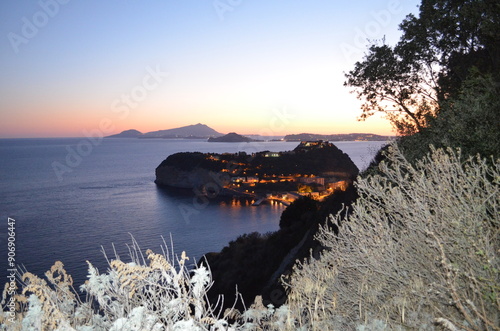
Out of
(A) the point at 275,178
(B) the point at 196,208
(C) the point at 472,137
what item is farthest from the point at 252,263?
(A) the point at 275,178

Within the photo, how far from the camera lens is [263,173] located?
7669 centimetres

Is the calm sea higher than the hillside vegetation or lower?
lower

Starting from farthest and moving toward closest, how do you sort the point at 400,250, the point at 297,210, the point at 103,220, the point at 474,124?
the point at 103,220 < the point at 297,210 < the point at 474,124 < the point at 400,250

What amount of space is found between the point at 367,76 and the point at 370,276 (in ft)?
35.4

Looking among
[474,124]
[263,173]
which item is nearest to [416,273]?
[474,124]

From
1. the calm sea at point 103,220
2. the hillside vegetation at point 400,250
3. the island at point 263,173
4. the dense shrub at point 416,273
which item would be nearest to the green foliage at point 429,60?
the hillside vegetation at point 400,250

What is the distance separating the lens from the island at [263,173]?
6875 centimetres

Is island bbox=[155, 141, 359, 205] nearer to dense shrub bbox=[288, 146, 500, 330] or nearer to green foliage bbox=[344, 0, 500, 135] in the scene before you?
green foliage bbox=[344, 0, 500, 135]

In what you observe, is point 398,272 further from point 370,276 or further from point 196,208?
point 196,208

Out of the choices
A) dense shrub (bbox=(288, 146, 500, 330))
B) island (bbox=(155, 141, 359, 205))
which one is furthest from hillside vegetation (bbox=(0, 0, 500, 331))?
island (bbox=(155, 141, 359, 205))

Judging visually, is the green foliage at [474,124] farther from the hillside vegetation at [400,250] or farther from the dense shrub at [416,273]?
the dense shrub at [416,273]

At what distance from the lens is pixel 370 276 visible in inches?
182

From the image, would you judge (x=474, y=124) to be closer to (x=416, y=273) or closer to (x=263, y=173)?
(x=416, y=273)

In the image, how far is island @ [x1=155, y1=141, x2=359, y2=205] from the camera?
226ft
